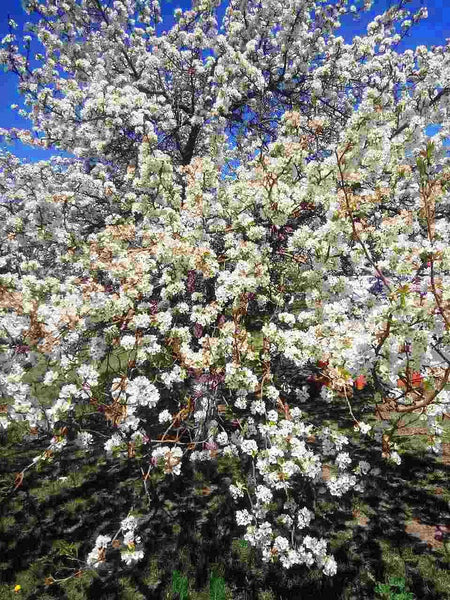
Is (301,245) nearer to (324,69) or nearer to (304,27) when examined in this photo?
(324,69)

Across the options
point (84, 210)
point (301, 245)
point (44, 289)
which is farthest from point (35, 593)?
point (84, 210)

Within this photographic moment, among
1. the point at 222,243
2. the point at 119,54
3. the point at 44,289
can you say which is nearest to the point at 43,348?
the point at 44,289

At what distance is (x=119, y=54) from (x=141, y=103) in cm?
288

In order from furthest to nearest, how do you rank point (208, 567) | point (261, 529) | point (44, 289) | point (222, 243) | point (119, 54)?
point (119, 54), point (222, 243), point (44, 289), point (208, 567), point (261, 529)

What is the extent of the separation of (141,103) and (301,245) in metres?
4.44

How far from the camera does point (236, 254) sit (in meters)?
4.43

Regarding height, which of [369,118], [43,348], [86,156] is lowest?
[43,348]

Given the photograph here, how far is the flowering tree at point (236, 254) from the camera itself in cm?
356

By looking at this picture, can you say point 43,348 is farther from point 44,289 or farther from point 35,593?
point 35,593

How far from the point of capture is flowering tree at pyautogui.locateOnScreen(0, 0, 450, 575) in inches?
140

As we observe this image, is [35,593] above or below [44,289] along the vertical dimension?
below

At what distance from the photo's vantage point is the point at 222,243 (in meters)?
→ 5.36

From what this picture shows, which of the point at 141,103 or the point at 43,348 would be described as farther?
the point at 141,103

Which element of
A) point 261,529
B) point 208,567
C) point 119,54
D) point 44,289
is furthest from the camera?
point 119,54
